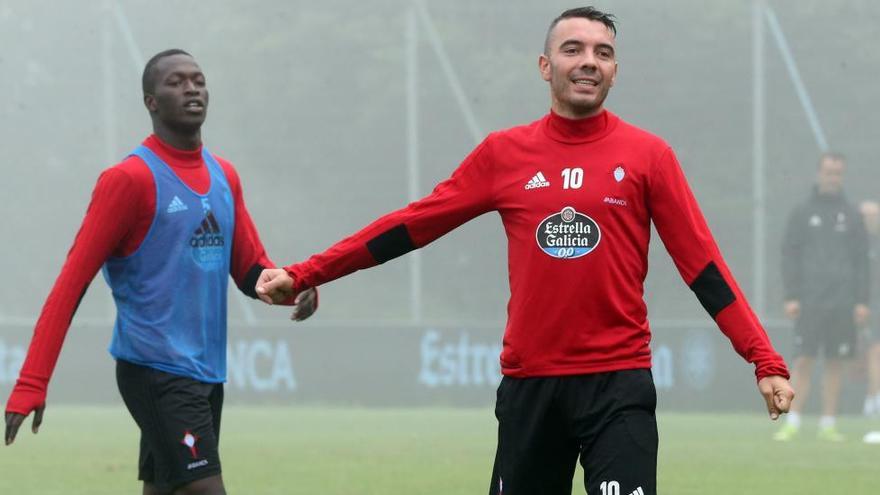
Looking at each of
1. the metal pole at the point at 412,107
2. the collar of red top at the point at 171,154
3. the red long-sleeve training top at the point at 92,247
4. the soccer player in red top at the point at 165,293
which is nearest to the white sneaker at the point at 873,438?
the metal pole at the point at 412,107

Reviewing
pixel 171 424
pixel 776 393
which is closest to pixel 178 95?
pixel 171 424

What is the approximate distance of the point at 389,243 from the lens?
615 cm

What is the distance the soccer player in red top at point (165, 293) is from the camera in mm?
6945

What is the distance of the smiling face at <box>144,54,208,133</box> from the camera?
7453 mm

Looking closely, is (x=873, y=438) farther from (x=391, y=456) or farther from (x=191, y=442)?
(x=191, y=442)

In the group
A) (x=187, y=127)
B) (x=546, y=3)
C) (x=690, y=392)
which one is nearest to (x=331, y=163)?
(x=546, y=3)

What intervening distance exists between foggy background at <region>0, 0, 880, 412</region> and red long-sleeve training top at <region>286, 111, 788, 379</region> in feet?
42.3

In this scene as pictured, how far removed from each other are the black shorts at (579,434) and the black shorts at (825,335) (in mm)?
10359

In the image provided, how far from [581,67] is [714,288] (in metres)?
0.85

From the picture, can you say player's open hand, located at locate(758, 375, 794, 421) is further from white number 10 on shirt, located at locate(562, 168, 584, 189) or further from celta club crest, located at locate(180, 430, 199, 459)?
celta club crest, located at locate(180, 430, 199, 459)

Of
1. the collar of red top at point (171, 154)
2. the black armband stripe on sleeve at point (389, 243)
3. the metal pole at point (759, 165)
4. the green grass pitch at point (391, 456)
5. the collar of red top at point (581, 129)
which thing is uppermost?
the metal pole at point (759, 165)

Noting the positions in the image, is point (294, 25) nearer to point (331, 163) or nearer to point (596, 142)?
point (331, 163)

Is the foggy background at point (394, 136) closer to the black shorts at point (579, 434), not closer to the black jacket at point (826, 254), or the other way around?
the black jacket at point (826, 254)

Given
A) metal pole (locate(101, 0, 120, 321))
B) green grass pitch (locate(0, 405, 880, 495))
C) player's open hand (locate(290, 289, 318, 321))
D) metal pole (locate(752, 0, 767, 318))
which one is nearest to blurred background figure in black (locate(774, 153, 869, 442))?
green grass pitch (locate(0, 405, 880, 495))
